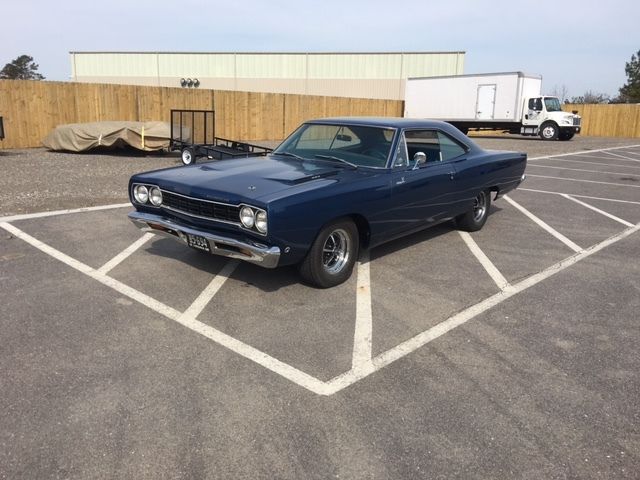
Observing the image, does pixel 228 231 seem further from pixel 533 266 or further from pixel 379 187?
pixel 533 266

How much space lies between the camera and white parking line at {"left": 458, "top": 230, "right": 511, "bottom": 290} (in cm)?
514

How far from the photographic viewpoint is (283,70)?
141ft

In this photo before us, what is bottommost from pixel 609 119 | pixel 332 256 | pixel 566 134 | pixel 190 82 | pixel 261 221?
pixel 332 256

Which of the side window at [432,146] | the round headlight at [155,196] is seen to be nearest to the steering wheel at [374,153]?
the side window at [432,146]

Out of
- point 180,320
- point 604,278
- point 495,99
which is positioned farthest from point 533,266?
point 495,99

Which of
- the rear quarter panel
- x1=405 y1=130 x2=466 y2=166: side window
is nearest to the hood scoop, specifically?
x1=405 y1=130 x2=466 y2=166: side window

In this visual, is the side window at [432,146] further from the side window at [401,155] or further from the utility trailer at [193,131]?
the utility trailer at [193,131]

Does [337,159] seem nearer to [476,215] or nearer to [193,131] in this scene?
[476,215]

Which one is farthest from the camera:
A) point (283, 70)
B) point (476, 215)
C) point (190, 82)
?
point (190, 82)

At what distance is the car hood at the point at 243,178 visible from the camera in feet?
14.2

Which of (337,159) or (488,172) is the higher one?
(337,159)

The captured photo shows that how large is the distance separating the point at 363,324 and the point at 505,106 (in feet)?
88.9

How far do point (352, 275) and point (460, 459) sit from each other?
2743mm

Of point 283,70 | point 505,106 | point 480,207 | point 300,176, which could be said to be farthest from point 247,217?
point 283,70
